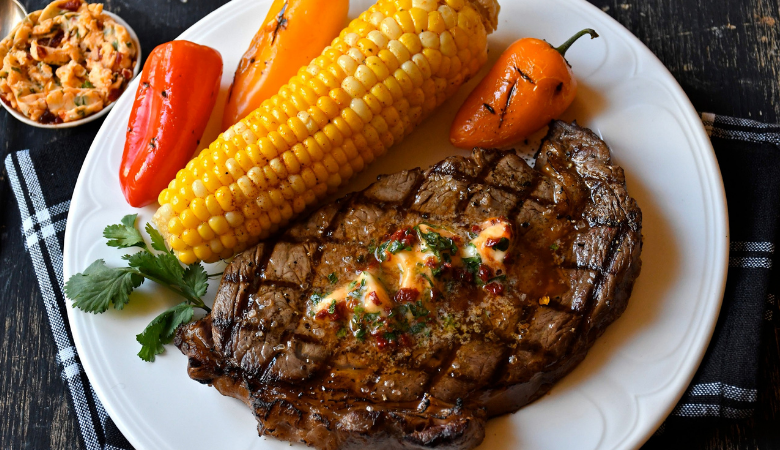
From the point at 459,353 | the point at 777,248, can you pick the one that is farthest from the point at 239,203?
the point at 777,248

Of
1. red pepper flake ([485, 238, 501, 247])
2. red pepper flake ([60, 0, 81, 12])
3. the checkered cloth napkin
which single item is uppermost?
red pepper flake ([60, 0, 81, 12])

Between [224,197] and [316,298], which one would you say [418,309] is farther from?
[224,197]

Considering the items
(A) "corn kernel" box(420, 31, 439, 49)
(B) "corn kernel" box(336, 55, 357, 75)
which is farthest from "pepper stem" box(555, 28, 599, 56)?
(B) "corn kernel" box(336, 55, 357, 75)

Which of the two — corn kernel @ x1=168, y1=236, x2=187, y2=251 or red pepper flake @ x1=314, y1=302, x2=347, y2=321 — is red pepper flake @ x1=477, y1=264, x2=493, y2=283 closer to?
red pepper flake @ x1=314, y1=302, x2=347, y2=321

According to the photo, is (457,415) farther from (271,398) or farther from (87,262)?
(87,262)

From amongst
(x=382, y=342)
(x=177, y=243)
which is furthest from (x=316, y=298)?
(x=177, y=243)
